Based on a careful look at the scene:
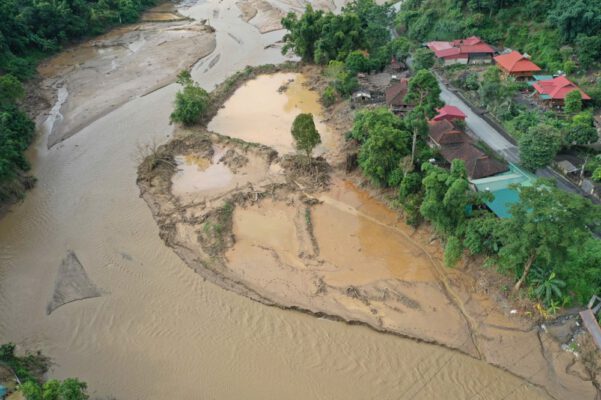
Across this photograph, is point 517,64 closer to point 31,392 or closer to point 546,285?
point 546,285

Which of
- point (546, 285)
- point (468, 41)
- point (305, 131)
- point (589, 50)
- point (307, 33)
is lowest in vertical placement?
point (546, 285)

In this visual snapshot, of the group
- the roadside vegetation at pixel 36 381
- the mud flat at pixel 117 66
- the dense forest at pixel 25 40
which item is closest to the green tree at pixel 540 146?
the roadside vegetation at pixel 36 381

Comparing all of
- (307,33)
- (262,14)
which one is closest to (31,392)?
(307,33)

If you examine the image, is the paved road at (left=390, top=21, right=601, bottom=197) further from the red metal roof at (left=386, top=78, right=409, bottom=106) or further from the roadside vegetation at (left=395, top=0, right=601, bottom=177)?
the red metal roof at (left=386, top=78, right=409, bottom=106)

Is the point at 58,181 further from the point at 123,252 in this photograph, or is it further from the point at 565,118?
the point at 565,118

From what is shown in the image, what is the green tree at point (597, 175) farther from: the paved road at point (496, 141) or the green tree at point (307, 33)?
the green tree at point (307, 33)

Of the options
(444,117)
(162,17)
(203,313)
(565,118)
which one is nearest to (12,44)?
(162,17)

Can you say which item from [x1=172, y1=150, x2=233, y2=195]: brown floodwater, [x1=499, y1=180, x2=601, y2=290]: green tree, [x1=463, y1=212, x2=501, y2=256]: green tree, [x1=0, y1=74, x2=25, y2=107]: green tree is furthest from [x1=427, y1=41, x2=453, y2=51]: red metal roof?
[x1=0, y1=74, x2=25, y2=107]: green tree
